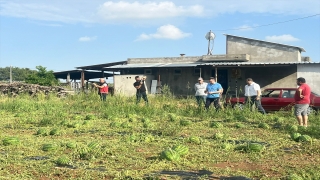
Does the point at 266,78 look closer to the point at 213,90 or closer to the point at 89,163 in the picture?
the point at 213,90

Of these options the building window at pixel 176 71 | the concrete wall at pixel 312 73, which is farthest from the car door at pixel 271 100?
the building window at pixel 176 71

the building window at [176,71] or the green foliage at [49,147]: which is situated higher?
the building window at [176,71]

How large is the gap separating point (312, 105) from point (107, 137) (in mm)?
10035

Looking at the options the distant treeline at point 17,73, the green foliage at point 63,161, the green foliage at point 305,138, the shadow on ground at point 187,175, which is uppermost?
the distant treeline at point 17,73

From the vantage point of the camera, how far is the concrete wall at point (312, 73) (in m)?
22.9

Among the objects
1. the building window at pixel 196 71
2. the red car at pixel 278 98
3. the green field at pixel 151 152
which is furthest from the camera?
the building window at pixel 196 71

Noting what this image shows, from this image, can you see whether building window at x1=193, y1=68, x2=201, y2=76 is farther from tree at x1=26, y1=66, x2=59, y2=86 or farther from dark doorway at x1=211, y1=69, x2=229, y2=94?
tree at x1=26, y1=66, x2=59, y2=86

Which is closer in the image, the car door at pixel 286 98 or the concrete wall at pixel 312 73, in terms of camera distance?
the car door at pixel 286 98

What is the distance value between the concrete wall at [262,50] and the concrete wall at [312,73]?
338 cm

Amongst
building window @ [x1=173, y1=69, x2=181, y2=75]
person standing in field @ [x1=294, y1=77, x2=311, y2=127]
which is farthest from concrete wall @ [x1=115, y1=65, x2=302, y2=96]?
person standing in field @ [x1=294, y1=77, x2=311, y2=127]

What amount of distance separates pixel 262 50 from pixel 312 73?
5.36 meters

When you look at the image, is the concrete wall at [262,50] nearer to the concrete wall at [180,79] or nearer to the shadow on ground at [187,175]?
the concrete wall at [180,79]

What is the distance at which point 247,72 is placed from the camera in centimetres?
2614

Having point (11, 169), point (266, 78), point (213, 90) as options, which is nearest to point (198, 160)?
point (11, 169)
